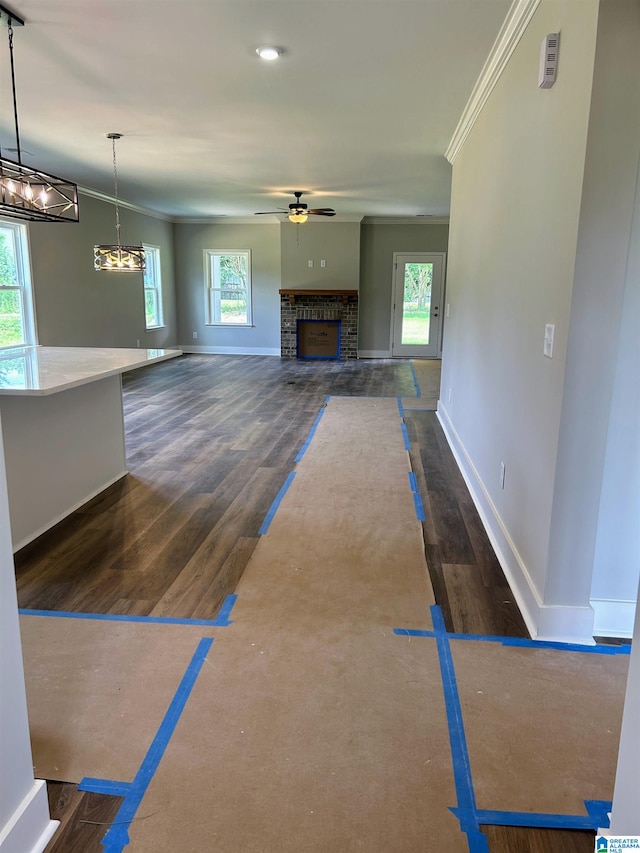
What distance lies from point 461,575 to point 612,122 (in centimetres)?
188

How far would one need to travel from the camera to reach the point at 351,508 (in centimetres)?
342

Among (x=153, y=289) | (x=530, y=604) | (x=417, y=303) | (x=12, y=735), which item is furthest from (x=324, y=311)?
(x=12, y=735)

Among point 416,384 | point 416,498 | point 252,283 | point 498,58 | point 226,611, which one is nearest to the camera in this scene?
point 226,611

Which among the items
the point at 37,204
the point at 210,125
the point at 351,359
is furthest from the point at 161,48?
the point at 351,359

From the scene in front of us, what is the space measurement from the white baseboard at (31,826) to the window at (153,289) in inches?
364

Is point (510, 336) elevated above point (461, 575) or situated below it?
above

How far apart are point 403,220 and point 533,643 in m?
9.43

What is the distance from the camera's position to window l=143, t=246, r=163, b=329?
10.1m

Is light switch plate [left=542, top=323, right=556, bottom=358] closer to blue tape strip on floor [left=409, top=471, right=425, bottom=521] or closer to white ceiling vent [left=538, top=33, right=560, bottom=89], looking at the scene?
white ceiling vent [left=538, top=33, right=560, bottom=89]

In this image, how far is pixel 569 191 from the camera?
1.97m

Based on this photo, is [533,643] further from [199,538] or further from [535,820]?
[199,538]

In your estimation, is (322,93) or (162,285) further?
(162,285)

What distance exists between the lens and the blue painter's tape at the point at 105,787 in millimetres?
1499

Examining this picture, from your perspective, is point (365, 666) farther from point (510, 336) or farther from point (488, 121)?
point (488, 121)
